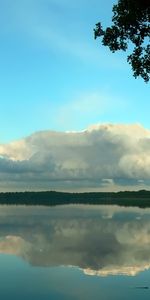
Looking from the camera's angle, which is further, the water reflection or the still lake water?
the water reflection

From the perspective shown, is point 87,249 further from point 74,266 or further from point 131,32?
point 131,32

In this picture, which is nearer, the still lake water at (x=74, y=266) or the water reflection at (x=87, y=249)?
the still lake water at (x=74, y=266)

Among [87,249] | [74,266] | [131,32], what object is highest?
[131,32]

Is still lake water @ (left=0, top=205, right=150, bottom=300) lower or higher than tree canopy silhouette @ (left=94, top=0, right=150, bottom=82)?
lower

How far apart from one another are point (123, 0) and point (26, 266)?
2277 centimetres

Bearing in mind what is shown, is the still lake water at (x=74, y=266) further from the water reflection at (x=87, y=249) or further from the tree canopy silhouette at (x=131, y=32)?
the tree canopy silhouette at (x=131, y=32)

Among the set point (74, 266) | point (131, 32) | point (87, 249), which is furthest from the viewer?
point (87, 249)

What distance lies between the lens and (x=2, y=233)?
58.8 metres

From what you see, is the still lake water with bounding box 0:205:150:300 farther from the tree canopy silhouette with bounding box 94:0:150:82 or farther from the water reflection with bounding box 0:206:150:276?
the tree canopy silhouette with bounding box 94:0:150:82

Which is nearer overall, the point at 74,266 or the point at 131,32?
the point at 131,32

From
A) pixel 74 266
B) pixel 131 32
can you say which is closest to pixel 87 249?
pixel 74 266

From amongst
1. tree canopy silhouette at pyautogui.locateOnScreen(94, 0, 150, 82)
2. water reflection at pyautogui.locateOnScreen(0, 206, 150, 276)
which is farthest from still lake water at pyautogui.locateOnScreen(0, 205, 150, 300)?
tree canopy silhouette at pyautogui.locateOnScreen(94, 0, 150, 82)

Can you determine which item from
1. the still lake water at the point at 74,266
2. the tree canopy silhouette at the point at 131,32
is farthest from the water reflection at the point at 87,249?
the tree canopy silhouette at the point at 131,32

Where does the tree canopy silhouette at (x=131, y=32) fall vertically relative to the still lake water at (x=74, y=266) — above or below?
above
